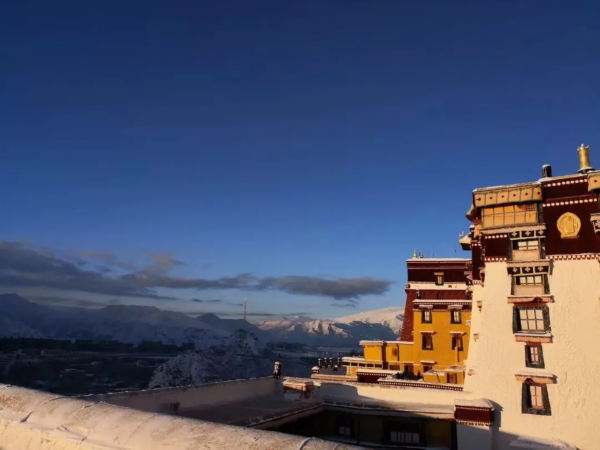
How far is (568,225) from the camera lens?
20.1 meters

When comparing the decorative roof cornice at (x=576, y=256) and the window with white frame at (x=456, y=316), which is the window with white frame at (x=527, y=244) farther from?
the window with white frame at (x=456, y=316)

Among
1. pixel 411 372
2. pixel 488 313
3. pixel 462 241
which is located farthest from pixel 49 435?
pixel 411 372

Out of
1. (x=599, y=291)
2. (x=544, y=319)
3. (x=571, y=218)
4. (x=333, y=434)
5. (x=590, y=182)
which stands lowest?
(x=333, y=434)

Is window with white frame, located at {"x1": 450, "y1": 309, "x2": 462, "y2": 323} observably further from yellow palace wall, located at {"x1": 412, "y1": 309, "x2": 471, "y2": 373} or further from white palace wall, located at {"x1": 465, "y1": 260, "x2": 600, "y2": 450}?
white palace wall, located at {"x1": 465, "y1": 260, "x2": 600, "y2": 450}

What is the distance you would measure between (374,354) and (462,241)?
16.1 metres

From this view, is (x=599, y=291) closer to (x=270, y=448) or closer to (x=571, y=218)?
(x=571, y=218)

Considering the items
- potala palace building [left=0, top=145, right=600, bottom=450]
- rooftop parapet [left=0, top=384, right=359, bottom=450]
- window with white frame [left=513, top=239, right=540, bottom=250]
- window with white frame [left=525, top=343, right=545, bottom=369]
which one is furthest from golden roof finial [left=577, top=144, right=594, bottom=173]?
rooftop parapet [left=0, top=384, right=359, bottom=450]

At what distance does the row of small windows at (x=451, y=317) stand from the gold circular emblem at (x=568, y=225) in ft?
70.8

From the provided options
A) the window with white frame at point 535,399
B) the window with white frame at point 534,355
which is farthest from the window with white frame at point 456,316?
the window with white frame at point 535,399

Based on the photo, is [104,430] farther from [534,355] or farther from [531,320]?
[531,320]

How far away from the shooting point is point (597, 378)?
1820 centimetres

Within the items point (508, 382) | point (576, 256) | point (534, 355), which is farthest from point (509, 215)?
point (508, 382)

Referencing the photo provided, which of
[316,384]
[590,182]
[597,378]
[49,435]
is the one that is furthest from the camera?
[316,384]

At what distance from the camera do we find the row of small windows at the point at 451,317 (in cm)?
4006
